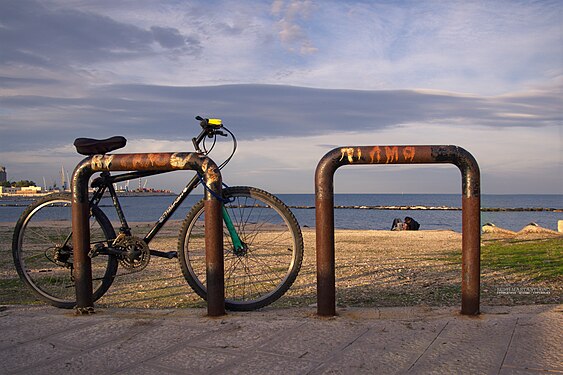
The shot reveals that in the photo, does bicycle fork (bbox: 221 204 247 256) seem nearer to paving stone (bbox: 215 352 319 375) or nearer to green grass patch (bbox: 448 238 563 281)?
paving stone (bbox: 215 352 319 375)

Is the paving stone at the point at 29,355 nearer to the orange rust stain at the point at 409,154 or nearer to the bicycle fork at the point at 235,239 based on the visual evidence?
the bicycle fork at the point at 235,239

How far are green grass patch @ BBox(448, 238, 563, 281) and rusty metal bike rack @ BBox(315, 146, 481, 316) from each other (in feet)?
9.58

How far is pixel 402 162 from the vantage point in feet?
11.4

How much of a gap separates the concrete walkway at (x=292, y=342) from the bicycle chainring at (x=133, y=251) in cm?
56

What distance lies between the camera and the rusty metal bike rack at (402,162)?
11.2ft

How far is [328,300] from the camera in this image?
354 centimetres

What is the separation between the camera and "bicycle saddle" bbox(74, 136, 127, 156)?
4109 millimetres

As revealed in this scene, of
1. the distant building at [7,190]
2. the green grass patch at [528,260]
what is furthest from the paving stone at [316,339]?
the distant building at [7,190]

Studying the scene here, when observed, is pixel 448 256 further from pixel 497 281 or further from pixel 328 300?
pixel 328 300

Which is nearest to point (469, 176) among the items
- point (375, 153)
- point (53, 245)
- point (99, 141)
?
point (375, 153)

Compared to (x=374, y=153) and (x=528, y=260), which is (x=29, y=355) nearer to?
(x=374, y=153)

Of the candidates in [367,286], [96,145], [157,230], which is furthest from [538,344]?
[96,145]

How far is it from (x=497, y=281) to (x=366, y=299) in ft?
5.95

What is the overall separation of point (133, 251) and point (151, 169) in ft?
2.45
